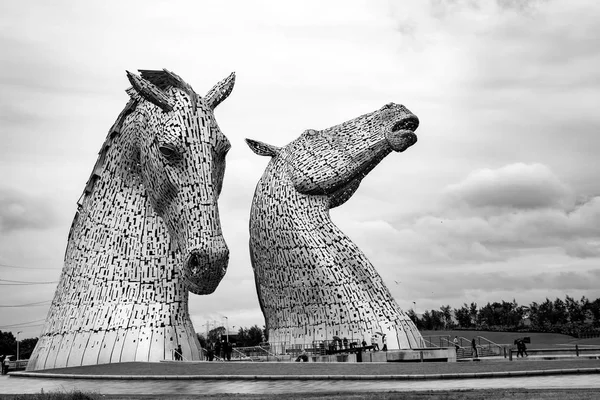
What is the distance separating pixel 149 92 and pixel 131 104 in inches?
80.7

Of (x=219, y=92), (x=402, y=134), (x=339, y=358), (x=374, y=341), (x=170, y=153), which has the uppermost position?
(x=402, y=134)

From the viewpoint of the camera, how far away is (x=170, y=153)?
612 inches

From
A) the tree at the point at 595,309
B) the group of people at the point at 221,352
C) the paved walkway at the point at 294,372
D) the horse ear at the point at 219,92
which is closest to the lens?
the paved walkway at the point at 294,372

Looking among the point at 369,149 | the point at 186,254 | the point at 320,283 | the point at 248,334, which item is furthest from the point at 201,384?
the point at 248,334

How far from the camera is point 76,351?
17.2 meters

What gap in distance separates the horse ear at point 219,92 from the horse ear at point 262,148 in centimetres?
1178

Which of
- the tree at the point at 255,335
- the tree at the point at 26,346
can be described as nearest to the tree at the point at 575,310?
the tree at the point at 255,335

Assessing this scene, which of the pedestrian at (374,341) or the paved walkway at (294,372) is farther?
the pedestrian at (374,341)

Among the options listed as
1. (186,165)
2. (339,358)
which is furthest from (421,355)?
(186,165)

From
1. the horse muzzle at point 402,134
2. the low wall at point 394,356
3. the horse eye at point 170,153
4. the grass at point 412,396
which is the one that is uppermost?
the horse muzzle at point 402,134

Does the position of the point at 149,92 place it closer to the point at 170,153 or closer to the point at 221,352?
the point at 170,153

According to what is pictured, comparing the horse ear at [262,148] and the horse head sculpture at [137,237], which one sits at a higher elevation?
the horse ear at [262,148]

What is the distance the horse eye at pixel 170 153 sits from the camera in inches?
609

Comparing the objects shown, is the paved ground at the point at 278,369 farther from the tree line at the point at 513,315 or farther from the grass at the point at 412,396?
the tree line at the point at 513,315
